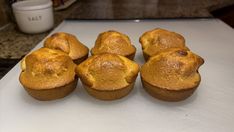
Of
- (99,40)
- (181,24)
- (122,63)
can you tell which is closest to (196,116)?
(122,63)

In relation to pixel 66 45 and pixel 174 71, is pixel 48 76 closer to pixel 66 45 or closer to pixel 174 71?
pixel 66 45

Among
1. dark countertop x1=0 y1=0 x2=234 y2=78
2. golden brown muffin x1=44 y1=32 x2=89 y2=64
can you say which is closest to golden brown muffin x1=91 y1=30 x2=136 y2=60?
golden brown muffin x1=44 y1=32 x2=89 y2=64

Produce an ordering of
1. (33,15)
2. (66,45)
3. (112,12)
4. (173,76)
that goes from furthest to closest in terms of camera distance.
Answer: (112,12) < (33,15) < (66,45) < (173,76)

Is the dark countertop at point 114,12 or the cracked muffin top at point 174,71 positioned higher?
the cracked muffin top at point 174,71

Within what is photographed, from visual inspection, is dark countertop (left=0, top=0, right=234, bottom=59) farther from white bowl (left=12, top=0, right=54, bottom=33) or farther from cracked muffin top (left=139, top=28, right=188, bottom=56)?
cracked muffin top (left=139, top=28, right=188, bottom=56)

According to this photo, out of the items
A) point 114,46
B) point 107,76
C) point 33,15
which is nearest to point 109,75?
point 107,76

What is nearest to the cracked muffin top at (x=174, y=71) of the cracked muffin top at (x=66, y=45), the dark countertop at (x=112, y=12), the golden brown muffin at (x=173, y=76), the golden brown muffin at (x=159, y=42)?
the golden brown muffin at (x=173, y=76)

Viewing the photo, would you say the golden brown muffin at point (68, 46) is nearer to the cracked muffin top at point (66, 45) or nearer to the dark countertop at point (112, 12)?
the cracked muffin top at point (66, 45)
